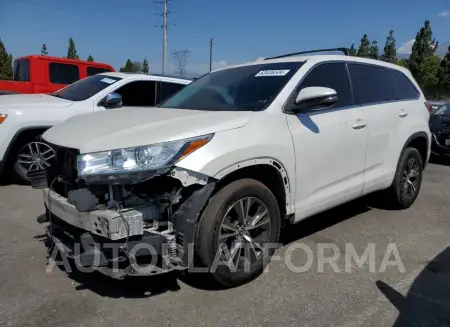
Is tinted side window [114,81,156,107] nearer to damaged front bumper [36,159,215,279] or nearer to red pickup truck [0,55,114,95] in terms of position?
red pickup truck [0,55,114,95]

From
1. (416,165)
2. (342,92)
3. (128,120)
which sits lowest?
(416,165)

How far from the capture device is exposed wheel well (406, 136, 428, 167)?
5.27m

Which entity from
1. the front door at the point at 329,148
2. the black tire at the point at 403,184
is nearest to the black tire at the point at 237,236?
the front door at the point at 329,148

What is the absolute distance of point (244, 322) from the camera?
2756 mm

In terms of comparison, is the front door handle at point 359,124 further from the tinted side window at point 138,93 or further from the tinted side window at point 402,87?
the tinted side window at point 138,93

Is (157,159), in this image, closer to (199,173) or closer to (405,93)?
(199,173)

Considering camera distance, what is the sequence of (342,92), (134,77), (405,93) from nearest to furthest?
(342,92) → (405,93) → (134,77)

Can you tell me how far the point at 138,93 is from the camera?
7273 millimetres

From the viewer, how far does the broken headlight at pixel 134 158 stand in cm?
272

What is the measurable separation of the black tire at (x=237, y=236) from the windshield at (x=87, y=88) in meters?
4.38

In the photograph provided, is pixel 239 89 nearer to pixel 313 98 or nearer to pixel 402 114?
pixel 313 98

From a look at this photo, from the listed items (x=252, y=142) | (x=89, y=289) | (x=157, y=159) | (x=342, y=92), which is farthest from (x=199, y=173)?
(x=342, y=92)

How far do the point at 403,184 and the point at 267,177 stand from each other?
2461 mm

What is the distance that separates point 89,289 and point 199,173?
129 cm
